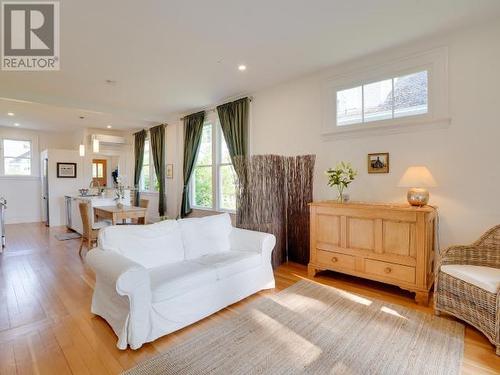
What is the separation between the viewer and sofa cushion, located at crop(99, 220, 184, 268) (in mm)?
2400

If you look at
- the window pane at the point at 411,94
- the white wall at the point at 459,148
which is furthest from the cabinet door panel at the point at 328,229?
the window pane at the point at 411,94

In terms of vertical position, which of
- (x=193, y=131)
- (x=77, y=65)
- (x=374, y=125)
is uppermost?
(x=77, y=65)

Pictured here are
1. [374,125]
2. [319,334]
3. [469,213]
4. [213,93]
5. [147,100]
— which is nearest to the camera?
[319,334]

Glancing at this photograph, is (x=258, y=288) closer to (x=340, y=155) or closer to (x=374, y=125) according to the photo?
(x=340, y=155)

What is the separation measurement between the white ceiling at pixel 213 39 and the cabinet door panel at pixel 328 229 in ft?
6.89

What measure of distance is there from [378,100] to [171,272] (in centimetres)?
320

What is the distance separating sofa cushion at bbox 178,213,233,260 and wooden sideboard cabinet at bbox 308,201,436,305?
3.88 feet

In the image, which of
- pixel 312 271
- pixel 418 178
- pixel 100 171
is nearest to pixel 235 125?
pixel 312 271

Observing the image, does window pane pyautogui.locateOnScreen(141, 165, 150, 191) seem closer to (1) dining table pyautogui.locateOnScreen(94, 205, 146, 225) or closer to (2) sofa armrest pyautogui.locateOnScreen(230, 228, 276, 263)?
(1) dining table pyautogui.locateOnScreen(94, 205, 146, 225)

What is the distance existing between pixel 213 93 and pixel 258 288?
3.47 metres

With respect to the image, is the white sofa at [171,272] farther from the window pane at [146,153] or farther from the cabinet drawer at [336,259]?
the window pane at [146,153]

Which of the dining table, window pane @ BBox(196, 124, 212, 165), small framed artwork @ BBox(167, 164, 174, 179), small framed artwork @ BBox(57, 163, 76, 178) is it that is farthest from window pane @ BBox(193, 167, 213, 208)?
small framed artwork @ BBox(57, 163, 76, 178)

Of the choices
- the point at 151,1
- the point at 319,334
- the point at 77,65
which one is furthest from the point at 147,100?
the point at 319,334

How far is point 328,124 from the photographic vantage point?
3795 mm
